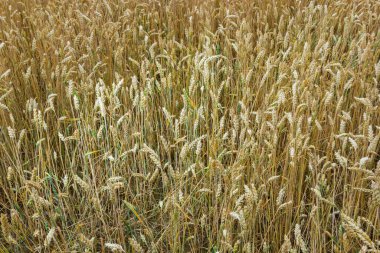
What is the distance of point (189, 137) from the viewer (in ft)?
5.68

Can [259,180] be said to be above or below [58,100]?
below

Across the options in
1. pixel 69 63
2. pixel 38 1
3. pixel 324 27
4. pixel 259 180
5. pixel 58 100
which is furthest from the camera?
pixel 38 1

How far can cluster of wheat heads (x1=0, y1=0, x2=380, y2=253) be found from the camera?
1.28 meters

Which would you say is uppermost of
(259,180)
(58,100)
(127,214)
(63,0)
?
(63,0)

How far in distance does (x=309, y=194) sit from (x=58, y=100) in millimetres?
1200

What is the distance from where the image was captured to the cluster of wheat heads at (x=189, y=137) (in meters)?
1.28

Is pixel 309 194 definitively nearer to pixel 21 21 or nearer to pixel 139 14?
pixel 139 14

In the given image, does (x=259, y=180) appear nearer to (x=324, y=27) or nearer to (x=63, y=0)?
(x=324, y=27)

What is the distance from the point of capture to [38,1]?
3.07 metres

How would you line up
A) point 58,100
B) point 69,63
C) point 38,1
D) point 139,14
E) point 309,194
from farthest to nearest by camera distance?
point 38,1 < point 139,14 < point 69,63 < point 58,100 < point 309,194

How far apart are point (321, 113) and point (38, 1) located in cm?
237

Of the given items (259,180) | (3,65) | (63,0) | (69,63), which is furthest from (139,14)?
(259,180)

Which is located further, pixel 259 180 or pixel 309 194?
pixel 309 194

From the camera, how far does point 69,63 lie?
2.09 meters
